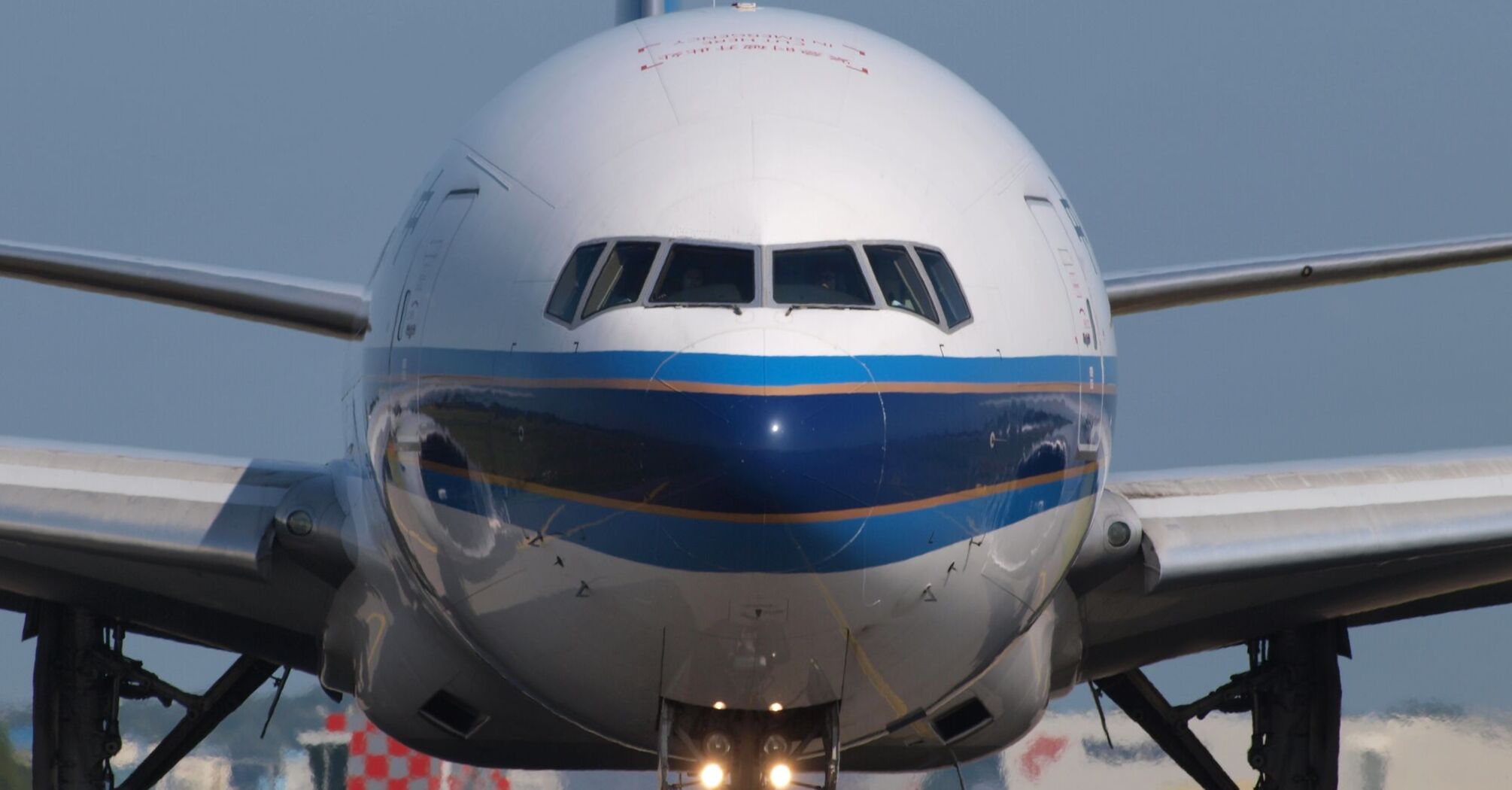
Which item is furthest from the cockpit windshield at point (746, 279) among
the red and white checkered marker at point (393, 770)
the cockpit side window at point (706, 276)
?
the red and white checkered marker at point (393, 770)

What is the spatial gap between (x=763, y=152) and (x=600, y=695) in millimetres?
2259

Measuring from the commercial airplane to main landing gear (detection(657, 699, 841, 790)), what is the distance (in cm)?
2

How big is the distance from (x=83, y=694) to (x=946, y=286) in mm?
7632

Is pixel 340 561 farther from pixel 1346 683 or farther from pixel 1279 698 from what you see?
pixel 1346 683

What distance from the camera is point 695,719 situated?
916 cm

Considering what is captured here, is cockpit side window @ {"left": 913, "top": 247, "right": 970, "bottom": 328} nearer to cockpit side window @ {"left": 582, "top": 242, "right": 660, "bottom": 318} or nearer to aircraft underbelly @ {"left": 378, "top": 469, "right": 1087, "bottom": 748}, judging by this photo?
aircraft underbelly @ {"left": 378, "top": 469, "right": 1087, "bottom": 748}

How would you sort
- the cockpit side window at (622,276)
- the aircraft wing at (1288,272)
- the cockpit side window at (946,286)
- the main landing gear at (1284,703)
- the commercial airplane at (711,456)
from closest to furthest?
1. the commercial airplane at (711,456)
2. the cockpit side window at (622,276)
3. the cockpit side window at (946,286)
4. the aircraft wing at (1288,272)
5. the main landing gear at (1284,703)

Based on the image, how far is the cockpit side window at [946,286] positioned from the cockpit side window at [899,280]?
0.07 m

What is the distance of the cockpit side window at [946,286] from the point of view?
28.2ft

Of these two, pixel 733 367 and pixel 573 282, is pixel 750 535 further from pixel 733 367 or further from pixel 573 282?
pixel 573 282

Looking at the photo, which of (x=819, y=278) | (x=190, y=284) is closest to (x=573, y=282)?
(x=819, y=278)

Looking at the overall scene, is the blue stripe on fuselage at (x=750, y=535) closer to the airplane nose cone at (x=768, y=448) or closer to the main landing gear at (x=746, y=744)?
the airplane nose cone at (x=768, y=448)

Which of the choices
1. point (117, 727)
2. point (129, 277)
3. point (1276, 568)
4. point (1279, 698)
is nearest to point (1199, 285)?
point (1276, 568)

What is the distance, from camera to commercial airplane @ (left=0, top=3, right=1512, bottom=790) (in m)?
7.92
